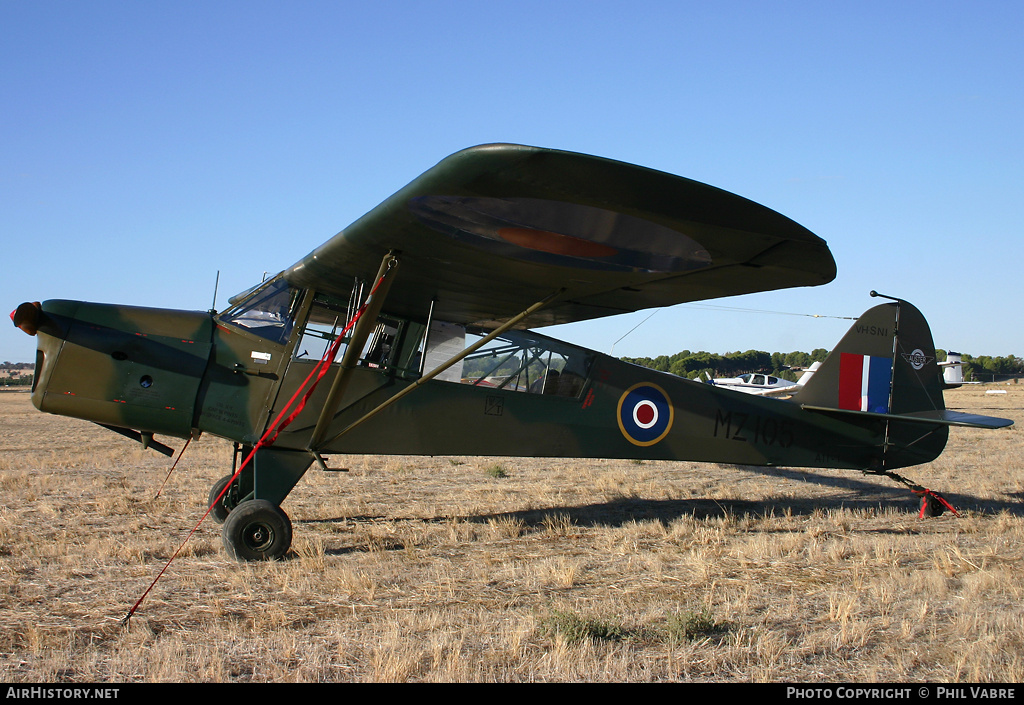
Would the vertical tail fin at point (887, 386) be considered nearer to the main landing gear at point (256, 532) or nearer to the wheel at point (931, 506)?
the wheel at point (931, 506)

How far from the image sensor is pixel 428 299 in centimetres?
625

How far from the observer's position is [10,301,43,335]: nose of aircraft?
206 inches

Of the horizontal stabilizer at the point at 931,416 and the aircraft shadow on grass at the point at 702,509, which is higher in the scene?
the horizontal stabilizer at the point at 931,416

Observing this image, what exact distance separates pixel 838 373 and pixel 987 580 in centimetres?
366

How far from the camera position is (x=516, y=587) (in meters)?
4.80

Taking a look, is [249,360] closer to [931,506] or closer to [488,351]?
[488,351]

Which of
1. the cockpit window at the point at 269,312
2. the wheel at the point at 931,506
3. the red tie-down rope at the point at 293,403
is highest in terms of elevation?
the cockpit window at the point at 269,312

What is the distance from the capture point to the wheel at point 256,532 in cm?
530

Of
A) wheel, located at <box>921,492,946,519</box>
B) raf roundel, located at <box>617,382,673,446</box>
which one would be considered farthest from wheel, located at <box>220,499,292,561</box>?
wheel, located at <box>921,492,946,519</box>

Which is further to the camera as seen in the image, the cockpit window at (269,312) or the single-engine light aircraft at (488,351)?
the cockpit window at (269,312)

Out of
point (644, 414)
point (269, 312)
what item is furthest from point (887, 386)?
point (269, 312)

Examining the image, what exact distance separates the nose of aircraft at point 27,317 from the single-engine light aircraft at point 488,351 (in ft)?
0.04
